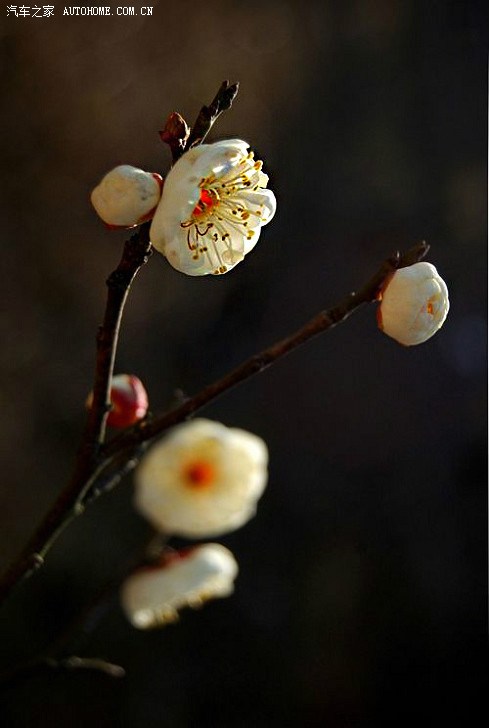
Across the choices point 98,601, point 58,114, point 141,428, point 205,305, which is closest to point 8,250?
point 58,114

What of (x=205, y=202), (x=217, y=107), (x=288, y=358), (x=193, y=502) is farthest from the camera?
(x=288, y=358)

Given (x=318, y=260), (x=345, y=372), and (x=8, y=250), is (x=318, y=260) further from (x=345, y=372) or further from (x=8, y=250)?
(x=8, y=250)

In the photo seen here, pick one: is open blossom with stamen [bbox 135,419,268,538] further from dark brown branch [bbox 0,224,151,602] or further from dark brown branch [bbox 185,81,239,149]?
dark brown branch [bbox 185,81,239,149]

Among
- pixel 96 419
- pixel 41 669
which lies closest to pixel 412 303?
pixel 96 419

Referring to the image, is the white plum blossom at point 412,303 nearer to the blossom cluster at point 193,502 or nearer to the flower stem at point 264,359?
the flower stem at point 264,359

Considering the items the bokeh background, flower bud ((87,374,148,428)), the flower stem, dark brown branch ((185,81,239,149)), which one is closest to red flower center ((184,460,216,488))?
flower bud ((87,374,148,428))

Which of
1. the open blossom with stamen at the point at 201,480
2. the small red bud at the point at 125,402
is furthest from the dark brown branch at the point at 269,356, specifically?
the open blossom with stamen at the point at 201,480

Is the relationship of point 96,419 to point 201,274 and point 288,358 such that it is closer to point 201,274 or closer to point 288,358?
point 201,274
